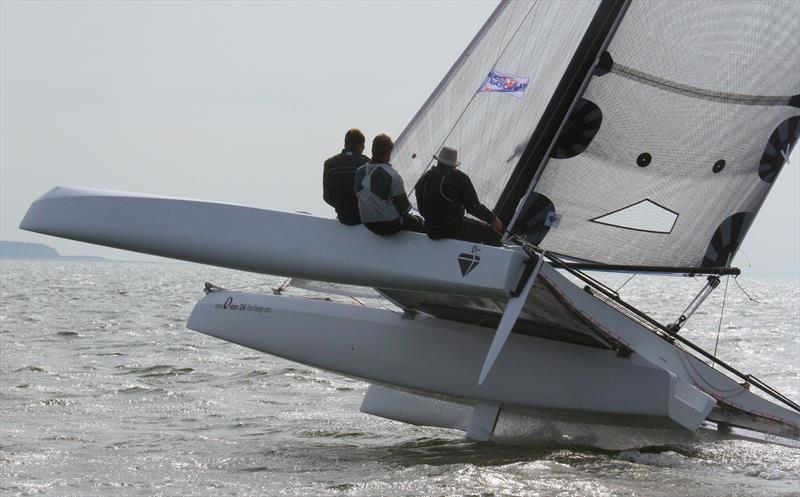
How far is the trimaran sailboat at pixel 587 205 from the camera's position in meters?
6.24

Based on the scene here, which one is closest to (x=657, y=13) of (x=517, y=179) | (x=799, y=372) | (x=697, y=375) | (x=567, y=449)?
(x=517, y=179)

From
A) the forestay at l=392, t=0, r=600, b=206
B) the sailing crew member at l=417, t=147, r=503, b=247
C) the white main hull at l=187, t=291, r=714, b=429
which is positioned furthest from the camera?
the forestay at l=392, t=0, r=600, b=206

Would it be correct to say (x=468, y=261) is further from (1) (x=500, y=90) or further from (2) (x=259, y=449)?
(1) (x=500, y=90)

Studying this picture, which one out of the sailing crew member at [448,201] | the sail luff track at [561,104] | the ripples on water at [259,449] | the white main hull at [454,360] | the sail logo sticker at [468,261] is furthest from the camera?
the sail luff track at [561,104]

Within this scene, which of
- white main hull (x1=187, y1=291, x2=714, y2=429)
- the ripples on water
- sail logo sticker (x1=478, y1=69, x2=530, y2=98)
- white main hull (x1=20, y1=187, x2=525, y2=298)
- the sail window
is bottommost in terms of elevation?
the ripples on water

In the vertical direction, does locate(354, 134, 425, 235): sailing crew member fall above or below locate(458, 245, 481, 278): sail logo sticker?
above

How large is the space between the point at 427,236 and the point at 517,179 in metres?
1.36

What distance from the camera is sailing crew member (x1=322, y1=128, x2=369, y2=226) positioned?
5.69 m

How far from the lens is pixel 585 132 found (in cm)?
674

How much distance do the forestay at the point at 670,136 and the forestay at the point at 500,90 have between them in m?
0.05

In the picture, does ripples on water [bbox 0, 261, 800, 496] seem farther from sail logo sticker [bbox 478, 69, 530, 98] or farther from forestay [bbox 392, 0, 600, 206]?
sail logo sticker [bbox 478, 69, 530, 98]

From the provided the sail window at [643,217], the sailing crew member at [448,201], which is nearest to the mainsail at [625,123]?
the sail window at [643,217]

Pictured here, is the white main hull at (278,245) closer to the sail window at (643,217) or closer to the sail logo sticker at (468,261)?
the sail logo sticker at (468,261)

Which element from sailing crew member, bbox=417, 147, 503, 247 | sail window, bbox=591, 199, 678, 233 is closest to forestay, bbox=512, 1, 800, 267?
sail window, bbox=591, 199, 678, 233
